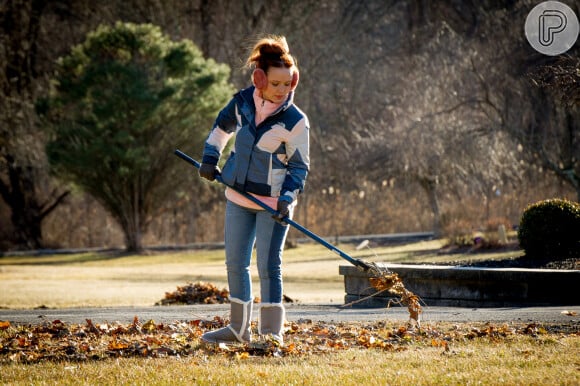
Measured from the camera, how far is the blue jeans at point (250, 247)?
6.17 m

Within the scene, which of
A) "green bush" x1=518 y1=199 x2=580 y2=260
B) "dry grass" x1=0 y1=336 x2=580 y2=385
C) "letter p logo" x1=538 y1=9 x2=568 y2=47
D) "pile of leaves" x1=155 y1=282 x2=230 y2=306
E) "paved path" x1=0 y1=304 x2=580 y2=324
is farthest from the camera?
"letter p logo" x1=538 y1=9 x2=568 y2=47

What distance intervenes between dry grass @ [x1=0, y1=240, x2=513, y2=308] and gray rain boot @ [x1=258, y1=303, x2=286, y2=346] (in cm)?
379

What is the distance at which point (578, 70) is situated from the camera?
30.8 feet

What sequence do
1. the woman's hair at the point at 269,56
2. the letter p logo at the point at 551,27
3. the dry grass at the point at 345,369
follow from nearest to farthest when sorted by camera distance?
the dry grass at the point at 345,369, the woman's hair at the point at 269,56, the letter p logo at the point at 551,27

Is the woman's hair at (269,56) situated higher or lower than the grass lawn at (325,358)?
higher

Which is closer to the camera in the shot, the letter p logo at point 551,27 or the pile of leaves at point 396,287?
the pile of leaves at point 396,287

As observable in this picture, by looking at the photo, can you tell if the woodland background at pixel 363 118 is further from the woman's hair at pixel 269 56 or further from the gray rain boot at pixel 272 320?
the gray rain boot at pixel 272 320

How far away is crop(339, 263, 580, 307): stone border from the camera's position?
31.4 ft

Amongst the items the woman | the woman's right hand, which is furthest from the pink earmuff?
the woman's right hand

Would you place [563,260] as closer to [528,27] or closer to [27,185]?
[528,27]

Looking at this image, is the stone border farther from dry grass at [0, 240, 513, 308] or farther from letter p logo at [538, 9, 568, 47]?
letter p logo at [538, 9, 568, 47]

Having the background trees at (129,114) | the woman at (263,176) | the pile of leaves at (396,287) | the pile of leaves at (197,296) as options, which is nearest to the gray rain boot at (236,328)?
the woman at (263,176)

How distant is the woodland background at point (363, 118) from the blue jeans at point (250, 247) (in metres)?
14.4

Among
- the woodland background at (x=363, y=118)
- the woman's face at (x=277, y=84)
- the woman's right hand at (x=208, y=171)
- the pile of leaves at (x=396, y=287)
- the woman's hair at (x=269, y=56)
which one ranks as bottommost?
the pile of leaves at (x=396, y=287)
